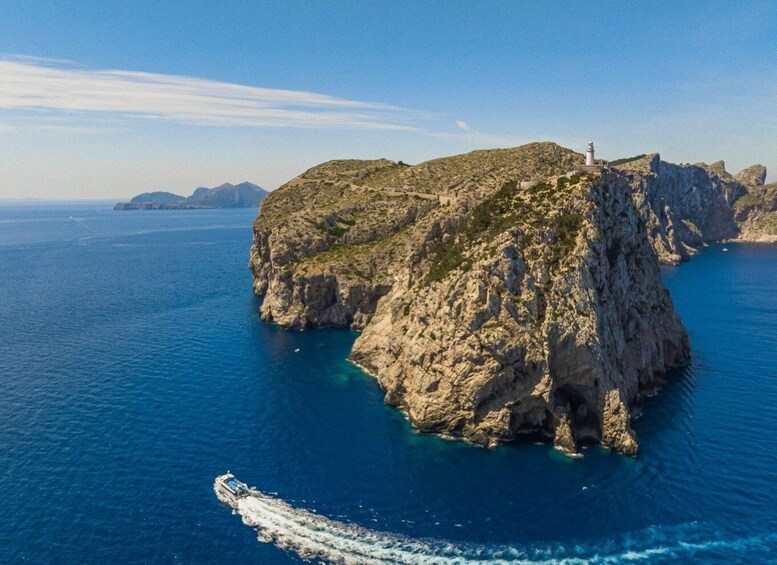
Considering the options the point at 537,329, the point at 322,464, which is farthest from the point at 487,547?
the point at 537,329

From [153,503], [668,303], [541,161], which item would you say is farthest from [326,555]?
[541,161]

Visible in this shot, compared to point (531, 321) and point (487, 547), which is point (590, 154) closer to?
point (531, 321)

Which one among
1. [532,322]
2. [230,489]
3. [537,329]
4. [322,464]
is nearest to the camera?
[230,489]

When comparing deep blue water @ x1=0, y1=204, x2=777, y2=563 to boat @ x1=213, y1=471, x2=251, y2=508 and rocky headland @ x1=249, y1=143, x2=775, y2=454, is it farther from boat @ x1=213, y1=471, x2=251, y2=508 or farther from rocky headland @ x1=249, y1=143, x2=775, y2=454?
rocky headland @ x1=249, y1=143, x2=775, y2=454

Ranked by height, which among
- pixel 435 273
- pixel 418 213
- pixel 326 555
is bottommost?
pixel 326 555

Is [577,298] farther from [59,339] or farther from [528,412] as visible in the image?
[59,339]

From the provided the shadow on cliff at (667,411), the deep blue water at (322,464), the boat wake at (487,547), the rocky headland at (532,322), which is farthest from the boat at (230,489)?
the shadow on cliff at (667,411)
